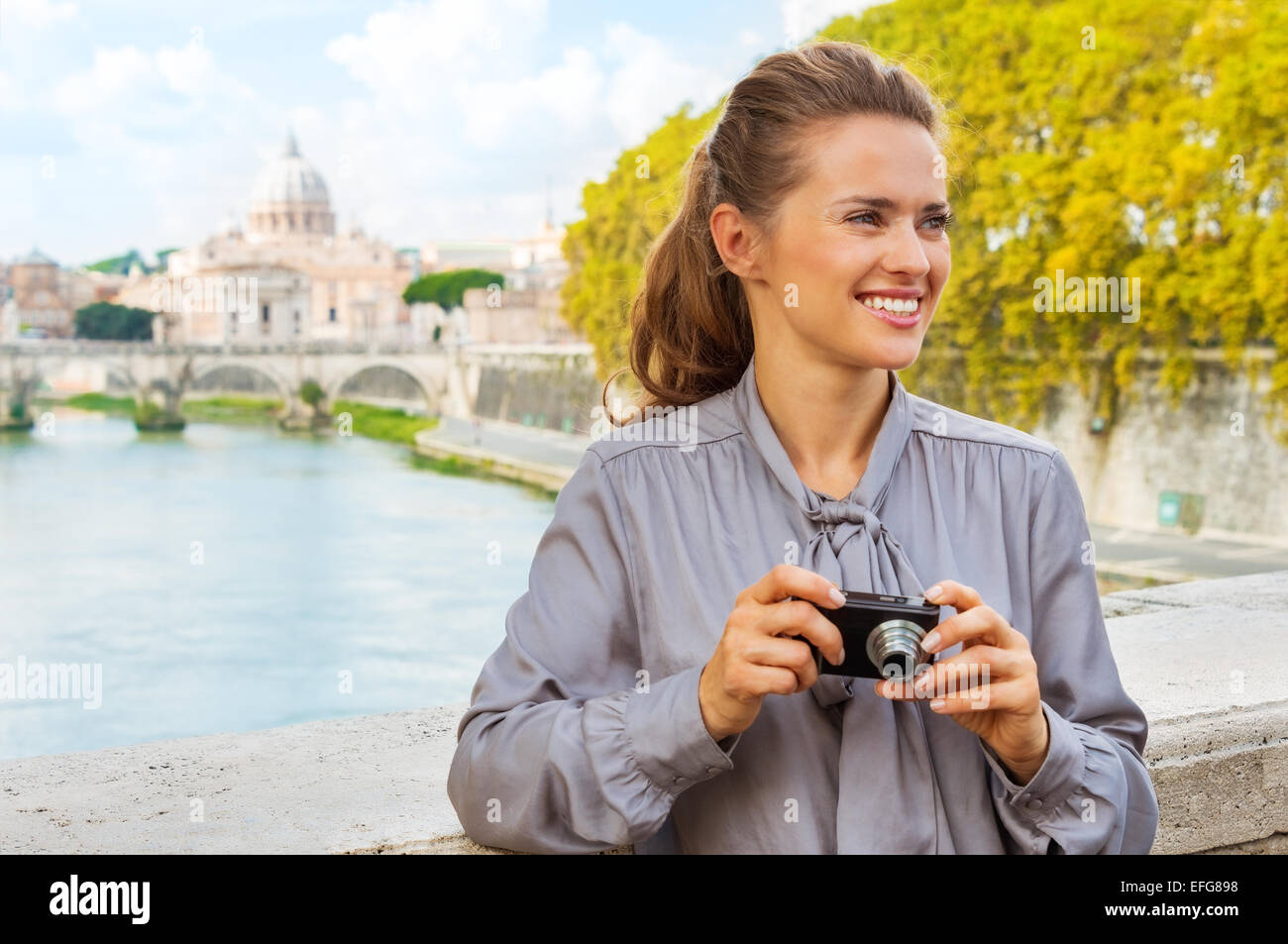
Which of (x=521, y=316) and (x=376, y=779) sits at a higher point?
(x=521, y=316)

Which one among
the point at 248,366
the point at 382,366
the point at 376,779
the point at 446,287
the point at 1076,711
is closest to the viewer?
the point at 1076,711

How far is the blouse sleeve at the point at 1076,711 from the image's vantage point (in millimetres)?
700

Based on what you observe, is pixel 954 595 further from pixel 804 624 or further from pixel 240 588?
pixel 240 588

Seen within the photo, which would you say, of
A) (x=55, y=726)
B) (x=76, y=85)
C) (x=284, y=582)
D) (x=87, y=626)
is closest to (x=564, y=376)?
(x=284, y=582)

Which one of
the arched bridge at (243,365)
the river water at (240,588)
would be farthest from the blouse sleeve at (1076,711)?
the arched bridge at (243,365)

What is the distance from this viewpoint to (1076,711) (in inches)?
28.7

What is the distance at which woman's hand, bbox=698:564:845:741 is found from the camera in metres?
0.62

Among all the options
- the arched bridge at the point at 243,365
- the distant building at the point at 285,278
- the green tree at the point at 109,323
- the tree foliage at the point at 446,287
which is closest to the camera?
the arched bridge at the point at 243,365

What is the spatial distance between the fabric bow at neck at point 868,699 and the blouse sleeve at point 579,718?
6 centimetres

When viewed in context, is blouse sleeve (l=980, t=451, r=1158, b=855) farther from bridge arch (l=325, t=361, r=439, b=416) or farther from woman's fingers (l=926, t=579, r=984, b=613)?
bridge arch (l=325, t=361, r=439, b=416)

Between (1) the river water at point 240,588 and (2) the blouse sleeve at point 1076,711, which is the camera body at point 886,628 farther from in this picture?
(1) the river water at point 240,588

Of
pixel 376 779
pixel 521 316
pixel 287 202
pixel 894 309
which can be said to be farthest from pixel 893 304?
pixel 287 202

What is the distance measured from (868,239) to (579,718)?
0.26 m

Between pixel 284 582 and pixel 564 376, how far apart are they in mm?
5132
